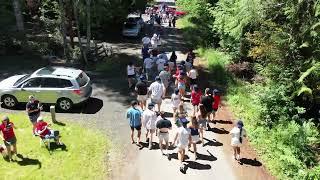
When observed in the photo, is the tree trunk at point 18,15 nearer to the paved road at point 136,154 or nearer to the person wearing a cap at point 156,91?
the paved road at point 136,154

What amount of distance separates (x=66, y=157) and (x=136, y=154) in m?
2.49

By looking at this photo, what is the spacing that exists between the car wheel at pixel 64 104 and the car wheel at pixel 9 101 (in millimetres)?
2007

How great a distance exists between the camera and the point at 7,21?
37094 millimetres

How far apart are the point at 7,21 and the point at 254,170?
28287 millimetres

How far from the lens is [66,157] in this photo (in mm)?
15703

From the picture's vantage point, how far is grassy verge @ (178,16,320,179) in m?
15.0

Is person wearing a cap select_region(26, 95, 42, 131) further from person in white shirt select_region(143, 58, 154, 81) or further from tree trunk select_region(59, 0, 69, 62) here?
tree trunk select_region(59, 0, 69, 62)

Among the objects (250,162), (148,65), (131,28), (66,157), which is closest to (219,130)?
(250,162)

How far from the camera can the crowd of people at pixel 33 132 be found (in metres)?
15.0

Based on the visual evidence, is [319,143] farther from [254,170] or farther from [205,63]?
[205,63]

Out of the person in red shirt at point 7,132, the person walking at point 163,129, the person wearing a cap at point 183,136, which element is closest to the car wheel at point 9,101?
the person in red shirt at point 7,132

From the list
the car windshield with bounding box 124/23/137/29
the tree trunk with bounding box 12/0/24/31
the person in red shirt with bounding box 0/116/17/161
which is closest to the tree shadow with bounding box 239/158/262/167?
the person in red shirt with bounding box 0/116/17/161

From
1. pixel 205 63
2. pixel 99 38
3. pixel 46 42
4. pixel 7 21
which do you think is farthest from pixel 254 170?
pixel 7 21

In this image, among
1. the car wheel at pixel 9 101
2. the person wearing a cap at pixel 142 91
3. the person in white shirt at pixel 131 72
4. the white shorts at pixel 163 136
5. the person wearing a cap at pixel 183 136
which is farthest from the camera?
the person in white shirt at pixel 131 72
